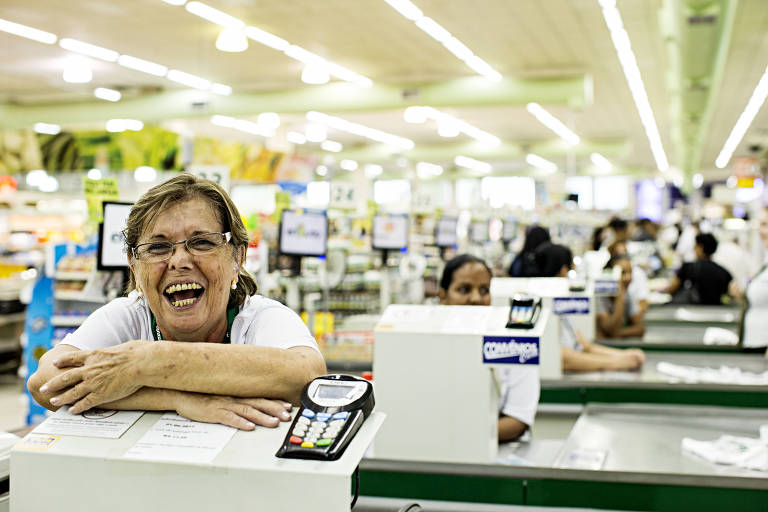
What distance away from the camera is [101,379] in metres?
1.46

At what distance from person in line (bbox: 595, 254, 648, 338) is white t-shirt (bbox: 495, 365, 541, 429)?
3.71 m

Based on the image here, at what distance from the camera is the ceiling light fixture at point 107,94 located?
13594mm

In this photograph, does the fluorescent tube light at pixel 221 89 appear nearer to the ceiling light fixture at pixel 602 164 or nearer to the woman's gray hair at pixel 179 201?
the woman's gray hair at pixel 179 201

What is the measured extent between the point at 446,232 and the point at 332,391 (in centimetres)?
949

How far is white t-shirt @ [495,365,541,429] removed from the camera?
313cm

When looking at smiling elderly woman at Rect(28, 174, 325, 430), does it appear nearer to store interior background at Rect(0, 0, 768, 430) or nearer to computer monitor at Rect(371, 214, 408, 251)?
store interior background at Rect(0, 0, 768, 430)

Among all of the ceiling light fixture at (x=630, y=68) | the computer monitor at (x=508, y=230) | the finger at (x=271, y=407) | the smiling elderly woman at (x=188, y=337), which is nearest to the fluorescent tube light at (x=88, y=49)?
the ceiling light fixture at (x=630, y=68)

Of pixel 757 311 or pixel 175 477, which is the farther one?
pixel 757 311

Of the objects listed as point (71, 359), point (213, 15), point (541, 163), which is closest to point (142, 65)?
point (213, 15)

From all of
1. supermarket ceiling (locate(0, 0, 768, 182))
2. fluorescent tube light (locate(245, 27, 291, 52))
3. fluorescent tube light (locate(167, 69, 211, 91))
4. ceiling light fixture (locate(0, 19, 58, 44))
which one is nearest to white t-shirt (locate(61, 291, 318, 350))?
supermarket ceiling (locate(0, 0, 768, 182))

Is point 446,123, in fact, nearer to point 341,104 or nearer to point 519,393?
point 341,104

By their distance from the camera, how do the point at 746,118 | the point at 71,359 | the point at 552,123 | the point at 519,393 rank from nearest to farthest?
the point at 71,359 → the point at 519,393 → the point at 746,118 → the point at 552,123

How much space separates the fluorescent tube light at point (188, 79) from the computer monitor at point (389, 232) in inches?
201

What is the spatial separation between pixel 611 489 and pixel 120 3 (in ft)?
25.9
